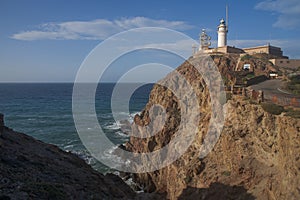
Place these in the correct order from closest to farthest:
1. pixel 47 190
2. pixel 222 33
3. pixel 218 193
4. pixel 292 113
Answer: pixel 47 190 < pixel 292 113 < pixel 218 193 < pixel 222 33

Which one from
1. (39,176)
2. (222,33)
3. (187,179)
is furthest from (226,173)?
(222,33)

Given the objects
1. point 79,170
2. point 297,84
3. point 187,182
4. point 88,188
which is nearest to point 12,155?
point 79,170

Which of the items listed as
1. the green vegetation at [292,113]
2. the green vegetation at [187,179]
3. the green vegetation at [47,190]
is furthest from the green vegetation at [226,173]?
the green vegetation at [47,190]

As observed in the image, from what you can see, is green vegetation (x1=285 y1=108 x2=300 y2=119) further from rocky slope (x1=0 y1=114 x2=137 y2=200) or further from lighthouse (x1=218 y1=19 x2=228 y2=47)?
lighthouse (x1=218 y1=19 x2=228 y2=47)

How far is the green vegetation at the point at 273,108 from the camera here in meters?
17.4

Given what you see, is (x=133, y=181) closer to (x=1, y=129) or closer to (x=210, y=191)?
(x=210, y=191)

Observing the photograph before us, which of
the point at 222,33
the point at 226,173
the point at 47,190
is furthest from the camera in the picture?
the point at 222,33

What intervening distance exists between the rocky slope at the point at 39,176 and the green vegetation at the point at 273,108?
13191 mm

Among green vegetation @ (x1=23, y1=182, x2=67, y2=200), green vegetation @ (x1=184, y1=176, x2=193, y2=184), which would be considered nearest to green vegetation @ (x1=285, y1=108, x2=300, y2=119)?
green vegetation @ (x1=184, y1=176, x2=193, y2=184)

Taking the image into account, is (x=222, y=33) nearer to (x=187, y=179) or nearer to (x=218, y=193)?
(x=187, y=179)

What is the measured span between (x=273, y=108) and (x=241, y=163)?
16.6ft

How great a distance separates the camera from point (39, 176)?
40.2 feet

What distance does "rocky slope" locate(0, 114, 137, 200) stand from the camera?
9.80 meters

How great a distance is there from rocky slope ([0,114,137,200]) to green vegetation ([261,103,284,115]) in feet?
43.3
